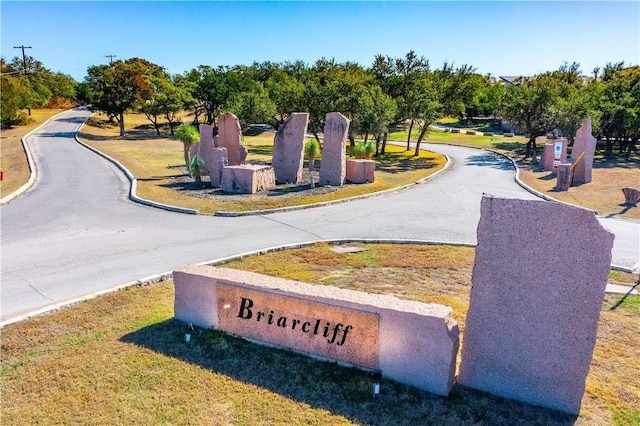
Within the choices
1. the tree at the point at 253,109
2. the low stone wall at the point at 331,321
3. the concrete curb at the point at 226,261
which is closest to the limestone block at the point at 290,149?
the concrete curb at the point at 226,261

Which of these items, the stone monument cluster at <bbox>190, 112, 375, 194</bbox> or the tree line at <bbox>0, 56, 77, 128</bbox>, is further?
the tree line at <bbox>0, 56, 77, 128</bbox>

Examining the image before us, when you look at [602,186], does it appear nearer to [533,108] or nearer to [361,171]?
[533,108]

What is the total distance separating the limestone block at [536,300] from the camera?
573 cm

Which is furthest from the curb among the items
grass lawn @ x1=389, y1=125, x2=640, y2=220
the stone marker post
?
the stone marker post

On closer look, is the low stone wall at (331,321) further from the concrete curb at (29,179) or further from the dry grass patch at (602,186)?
the concrete curb at (29,179)

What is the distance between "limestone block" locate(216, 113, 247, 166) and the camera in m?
24.1

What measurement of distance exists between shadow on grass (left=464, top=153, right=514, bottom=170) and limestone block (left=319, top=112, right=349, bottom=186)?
1271 cm

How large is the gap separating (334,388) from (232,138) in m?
19.4

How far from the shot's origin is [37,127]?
5028 centimetres

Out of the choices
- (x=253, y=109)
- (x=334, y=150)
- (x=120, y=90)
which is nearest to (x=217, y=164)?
(x=334, y=150)

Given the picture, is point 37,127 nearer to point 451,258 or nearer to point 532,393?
point 451,258

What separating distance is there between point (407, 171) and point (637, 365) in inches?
862

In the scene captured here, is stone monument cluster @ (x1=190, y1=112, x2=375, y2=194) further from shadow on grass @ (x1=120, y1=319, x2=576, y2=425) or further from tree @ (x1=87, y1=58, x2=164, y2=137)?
tree @ (x1=87, y1=58, x2=164, y2=137)

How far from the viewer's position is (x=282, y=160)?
78.4 ft
